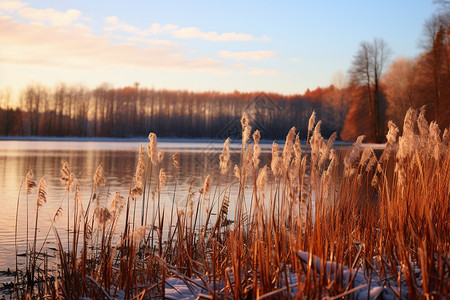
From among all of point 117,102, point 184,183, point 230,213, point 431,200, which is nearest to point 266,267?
point 431,200

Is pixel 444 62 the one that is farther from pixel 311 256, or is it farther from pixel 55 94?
pixel 55 94

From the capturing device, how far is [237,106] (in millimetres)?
82812

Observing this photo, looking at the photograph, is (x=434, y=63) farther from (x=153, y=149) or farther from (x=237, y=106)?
(x=237, y=106)

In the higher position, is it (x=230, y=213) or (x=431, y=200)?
(x=431, y=200)

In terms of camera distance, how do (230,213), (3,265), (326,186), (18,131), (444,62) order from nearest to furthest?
(326,186) → (3,265) → (230,213) → (444,62) → (18,131)

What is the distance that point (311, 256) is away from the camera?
2746 mm

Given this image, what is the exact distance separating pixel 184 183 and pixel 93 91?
6796cm

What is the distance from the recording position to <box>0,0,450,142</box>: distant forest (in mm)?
28391

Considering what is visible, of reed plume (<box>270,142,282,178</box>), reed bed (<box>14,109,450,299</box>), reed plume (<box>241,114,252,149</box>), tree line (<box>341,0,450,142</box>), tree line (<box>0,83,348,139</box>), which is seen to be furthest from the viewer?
tree line (<box>0,83,348,139</box>)

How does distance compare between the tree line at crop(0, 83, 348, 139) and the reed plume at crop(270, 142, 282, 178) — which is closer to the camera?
the reed plume at crop(270, 142, 282, 178)

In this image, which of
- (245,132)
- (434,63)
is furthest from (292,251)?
(434,63)

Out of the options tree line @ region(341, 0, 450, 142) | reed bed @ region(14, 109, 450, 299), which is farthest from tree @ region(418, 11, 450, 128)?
reed bed @ region(14, 109, 450, 299)

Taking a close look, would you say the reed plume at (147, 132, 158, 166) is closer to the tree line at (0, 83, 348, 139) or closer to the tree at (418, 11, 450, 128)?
the tree at (418, 11, 450, 128)

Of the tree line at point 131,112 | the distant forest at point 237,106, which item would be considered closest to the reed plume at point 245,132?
the distant forest at point 237,106
